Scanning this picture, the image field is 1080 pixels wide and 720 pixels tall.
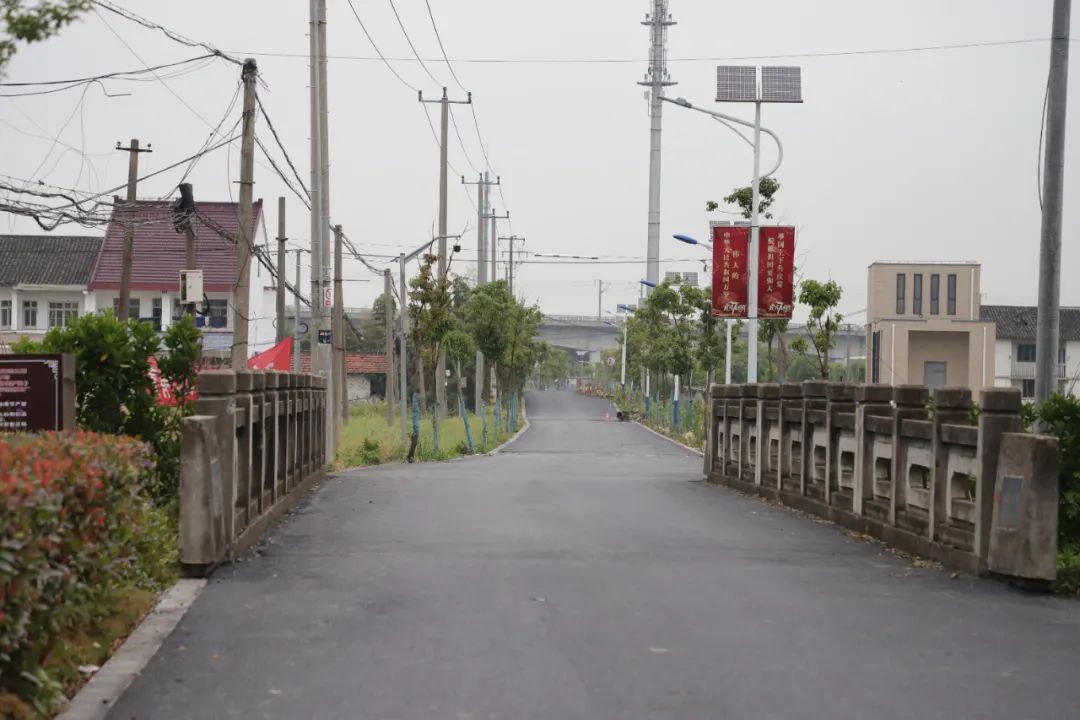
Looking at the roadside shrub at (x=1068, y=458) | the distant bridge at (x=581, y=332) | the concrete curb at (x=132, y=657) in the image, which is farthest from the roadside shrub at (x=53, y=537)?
the distant bridge at (x=581, y=332)

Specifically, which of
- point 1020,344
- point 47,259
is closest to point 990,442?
point 47,259

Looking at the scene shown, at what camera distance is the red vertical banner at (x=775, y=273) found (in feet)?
97.9

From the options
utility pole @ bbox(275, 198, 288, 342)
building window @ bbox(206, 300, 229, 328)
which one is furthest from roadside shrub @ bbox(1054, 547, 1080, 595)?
building window @ bbox(206, 300, 229, 328)

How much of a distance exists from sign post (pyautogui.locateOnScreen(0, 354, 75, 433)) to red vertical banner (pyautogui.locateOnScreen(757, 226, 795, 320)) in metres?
21.8

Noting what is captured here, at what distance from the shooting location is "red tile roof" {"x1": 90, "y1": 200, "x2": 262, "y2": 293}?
61.6m

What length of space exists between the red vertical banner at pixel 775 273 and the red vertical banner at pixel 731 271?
0.39m

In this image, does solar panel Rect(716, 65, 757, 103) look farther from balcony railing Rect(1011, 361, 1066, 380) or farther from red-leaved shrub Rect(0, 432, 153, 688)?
balcony railing Rect(1011, 361, 1066, 380)

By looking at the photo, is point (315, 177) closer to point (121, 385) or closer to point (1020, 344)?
point (121, 385)

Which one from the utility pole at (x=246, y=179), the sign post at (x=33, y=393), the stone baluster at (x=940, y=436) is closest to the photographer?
the sign post at (x=33, y=393)

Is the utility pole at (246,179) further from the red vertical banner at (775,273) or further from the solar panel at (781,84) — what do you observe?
the solar panel at (781,84)

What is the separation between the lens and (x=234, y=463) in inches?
413

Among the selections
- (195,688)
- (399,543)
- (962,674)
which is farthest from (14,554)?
(399,543)

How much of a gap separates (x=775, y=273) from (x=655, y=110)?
3669cm

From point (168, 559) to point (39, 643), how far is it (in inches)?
159
